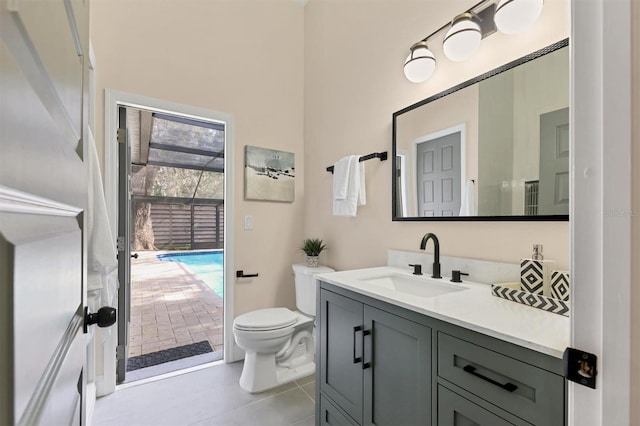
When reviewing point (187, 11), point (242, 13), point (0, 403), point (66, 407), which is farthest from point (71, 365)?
point (242, 13)

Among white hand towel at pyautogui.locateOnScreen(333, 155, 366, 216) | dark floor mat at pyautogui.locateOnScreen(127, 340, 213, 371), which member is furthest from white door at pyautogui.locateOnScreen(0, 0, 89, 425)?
dark floor mat at pyautogui.locateOnScreen(127, 340, 213, 371)

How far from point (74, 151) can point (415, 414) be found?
1251 millimetres

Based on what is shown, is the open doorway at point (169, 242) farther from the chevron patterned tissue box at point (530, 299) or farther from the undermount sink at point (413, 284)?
the chevron patterned tissue box at point (530, 299)

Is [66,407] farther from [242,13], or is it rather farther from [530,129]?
[242,13]

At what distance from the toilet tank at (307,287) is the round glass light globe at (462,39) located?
5.25 feet

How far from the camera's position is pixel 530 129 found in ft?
3.94

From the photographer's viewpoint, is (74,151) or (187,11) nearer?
(74,151)

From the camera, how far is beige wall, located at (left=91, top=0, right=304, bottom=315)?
201 centimetres

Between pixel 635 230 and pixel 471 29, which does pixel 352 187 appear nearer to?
pixel 471 29

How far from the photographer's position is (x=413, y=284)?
1537 millimetres

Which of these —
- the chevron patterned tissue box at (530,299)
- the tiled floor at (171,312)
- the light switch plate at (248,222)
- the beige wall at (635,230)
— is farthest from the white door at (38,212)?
the tiled floor at (171,312)

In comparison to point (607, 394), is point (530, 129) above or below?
above

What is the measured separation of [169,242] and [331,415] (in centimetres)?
818

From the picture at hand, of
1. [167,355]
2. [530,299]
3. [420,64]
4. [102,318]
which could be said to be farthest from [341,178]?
[167,355]
